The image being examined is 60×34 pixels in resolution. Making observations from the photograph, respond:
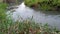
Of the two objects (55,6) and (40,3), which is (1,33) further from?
(40,3)

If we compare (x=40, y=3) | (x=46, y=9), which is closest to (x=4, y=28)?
(x=46, y=9)

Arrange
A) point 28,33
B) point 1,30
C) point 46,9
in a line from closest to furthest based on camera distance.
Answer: point 28,33 < point 1,30 < point 46,9

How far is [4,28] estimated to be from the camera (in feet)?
12.5

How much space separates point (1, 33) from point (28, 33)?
1.65ft

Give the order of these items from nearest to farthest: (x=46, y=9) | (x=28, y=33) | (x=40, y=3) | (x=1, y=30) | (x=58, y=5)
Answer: (x=28, y=33), (x=1, y=30), (x=46, y=9), (x=58, y=5), (x=40, y=3)

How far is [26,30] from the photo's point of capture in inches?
142

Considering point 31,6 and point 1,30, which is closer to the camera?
point 1,30

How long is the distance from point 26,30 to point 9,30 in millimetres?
322

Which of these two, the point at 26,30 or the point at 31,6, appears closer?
the point at 26,30

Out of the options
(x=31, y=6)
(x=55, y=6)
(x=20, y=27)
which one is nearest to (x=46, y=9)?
(x=55, y=6)

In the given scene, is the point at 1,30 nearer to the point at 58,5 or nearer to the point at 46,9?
the point at 46,9

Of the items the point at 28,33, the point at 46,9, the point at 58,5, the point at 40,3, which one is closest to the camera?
the point at 28,33

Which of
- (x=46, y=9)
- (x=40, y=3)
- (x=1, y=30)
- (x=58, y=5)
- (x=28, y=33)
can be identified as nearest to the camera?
(x=28, y=33)

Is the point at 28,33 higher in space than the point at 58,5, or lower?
higher
